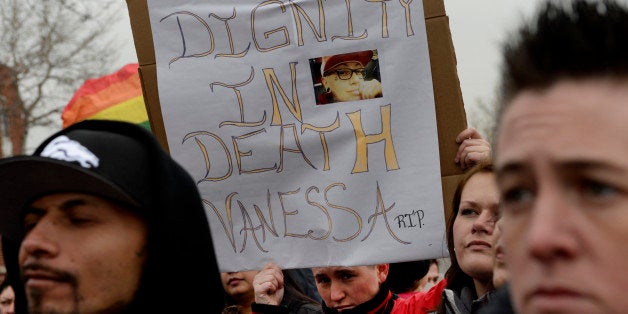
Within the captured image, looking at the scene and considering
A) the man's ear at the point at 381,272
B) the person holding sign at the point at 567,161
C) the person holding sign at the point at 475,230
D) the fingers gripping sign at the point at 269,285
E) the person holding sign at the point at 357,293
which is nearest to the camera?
the person holding sign at the point at 567,161

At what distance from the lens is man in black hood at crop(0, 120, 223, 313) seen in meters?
2.49

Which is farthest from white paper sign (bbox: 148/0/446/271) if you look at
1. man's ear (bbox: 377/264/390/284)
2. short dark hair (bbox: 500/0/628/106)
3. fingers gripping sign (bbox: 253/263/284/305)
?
short dark hair (bbox: 500/0/628/106)

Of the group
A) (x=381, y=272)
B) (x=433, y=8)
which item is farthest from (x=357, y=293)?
(x=433, y=8)

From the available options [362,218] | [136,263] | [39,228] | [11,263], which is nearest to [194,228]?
[136,263]

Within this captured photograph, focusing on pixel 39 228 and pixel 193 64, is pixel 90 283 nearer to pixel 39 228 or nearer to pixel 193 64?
pixel 39 228

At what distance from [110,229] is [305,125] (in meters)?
1.58

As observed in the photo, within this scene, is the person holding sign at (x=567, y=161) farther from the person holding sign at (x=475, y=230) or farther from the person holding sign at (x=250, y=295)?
the person holding sign at (x=250, y=295)

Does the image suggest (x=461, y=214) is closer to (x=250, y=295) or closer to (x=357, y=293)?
(x=357, y=293)

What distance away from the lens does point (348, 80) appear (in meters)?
3.95

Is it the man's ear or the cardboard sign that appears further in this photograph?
the man's ear

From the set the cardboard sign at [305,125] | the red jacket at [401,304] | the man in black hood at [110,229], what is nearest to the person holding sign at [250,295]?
the red jacket at [401,304]

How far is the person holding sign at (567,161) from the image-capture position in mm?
1387

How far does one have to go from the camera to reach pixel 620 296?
1.38 m

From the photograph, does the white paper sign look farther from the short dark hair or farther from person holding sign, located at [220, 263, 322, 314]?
the short dark hair
